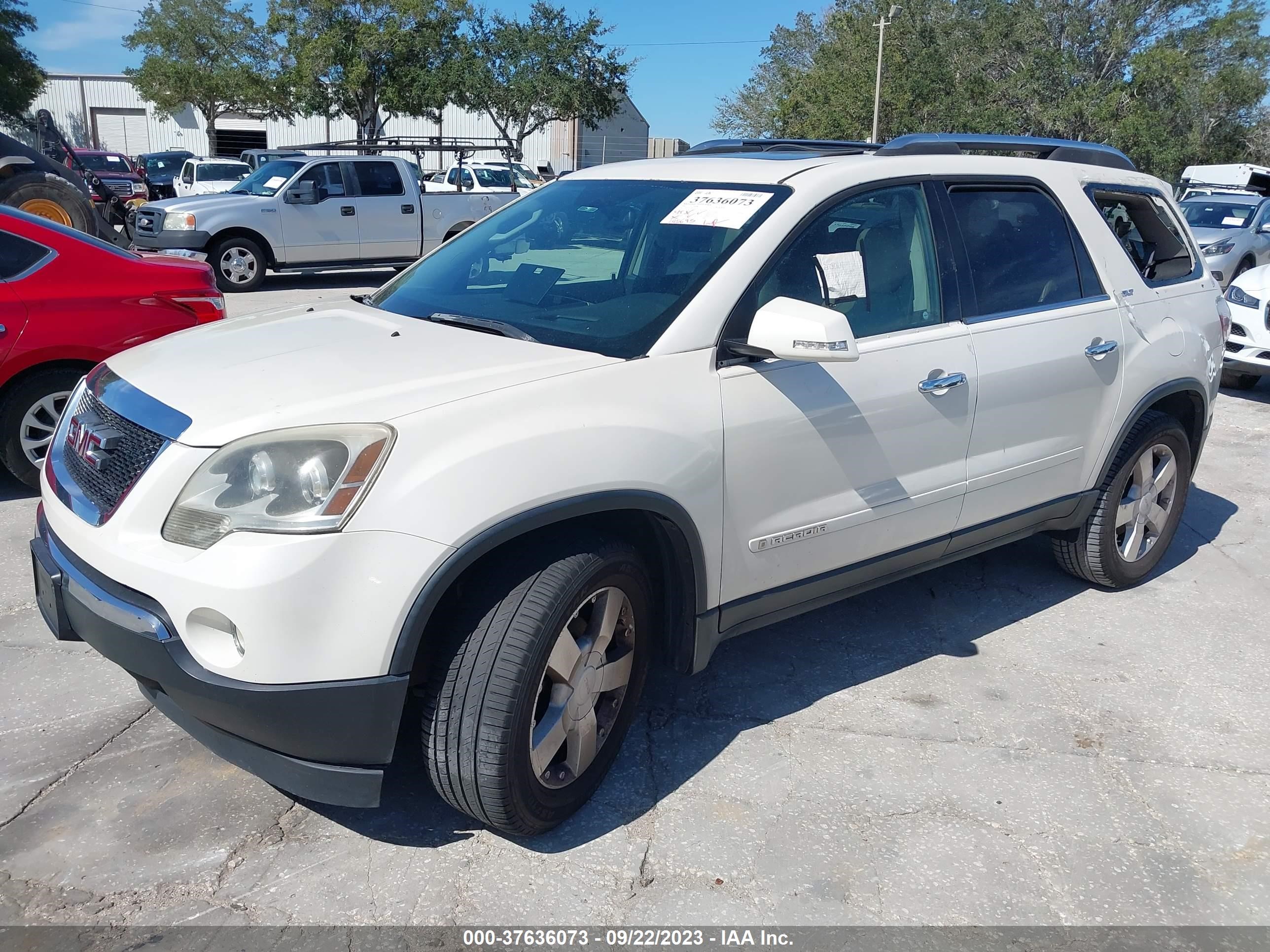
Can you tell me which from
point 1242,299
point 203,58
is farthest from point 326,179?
point 203,58

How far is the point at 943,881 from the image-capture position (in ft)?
9.07

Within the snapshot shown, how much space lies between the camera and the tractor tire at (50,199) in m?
11.7

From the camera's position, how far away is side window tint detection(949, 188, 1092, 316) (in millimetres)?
3770

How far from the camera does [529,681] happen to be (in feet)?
8.38

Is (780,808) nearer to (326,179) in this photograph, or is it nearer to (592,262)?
(592,262)

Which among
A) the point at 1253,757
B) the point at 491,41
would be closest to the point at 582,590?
the point at 1253,757

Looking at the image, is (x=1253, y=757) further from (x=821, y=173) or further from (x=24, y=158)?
(x=24, y=158)

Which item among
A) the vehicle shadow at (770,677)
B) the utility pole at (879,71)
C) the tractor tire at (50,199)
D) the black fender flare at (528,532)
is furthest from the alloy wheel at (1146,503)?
the utility pole at (879,71)

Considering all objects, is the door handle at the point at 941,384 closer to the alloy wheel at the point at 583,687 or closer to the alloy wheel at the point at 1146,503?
the alloy wheel at the point at 583,687

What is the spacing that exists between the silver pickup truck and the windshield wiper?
36.1 ft

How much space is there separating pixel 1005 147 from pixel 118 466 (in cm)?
339

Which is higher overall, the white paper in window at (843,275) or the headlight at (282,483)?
the white paper in window at (843,275)

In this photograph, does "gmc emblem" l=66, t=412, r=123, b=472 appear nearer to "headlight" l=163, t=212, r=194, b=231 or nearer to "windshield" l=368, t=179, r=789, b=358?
"windshield" l=368, t=179, r=789, b=358

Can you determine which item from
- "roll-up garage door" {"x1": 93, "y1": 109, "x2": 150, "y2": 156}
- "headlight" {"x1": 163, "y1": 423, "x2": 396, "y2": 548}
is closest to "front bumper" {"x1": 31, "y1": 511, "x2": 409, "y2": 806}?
"headlight" {"x1": 163, "y1": 423, "x2": 396, "y2": 548}
